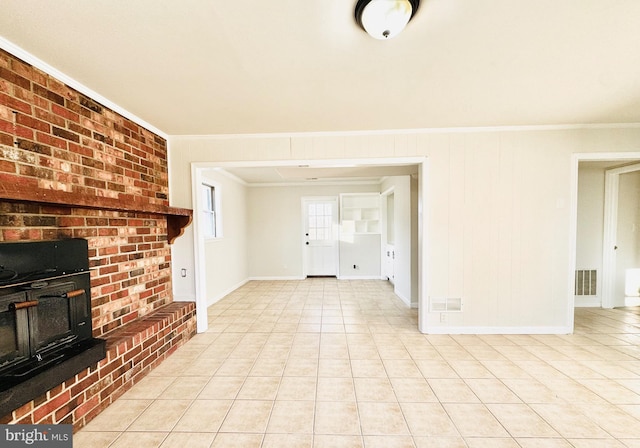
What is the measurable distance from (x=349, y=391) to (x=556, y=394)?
155 centimetres

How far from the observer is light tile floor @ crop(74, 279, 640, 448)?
1512 millimetres

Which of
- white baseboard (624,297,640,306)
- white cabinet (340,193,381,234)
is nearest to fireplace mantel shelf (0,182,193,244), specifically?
white cabinet (340,193,381,234)

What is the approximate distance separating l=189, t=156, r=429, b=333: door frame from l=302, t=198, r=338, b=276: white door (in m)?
3.04

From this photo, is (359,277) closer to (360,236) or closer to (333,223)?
(360,236)

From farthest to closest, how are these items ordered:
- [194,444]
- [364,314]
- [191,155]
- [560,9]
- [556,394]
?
[364,314]
[191,155]
[556,394]
[194,444]
[560,9]

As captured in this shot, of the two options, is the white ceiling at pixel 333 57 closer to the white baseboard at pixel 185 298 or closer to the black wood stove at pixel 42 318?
the black wood stove at pixel 42 318

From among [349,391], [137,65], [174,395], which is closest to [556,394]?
[349,391]

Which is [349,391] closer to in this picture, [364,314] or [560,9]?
[364,314]

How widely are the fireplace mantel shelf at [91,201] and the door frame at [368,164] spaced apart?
0.59 ft

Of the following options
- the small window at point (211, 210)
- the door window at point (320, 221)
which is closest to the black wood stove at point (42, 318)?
the small window at point (211, 210)

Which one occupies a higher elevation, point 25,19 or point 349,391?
point 25,19

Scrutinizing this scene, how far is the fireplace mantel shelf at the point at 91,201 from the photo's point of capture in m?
1.22

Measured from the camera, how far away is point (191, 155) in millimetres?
2984

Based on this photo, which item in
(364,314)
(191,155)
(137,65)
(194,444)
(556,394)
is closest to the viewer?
(194,444)
